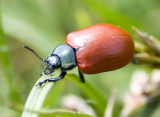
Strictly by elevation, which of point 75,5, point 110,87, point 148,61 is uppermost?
point 75,5

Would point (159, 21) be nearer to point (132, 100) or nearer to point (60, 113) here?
point (132, 100)

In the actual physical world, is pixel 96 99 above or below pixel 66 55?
below

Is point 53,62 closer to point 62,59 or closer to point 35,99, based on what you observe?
point 62,59

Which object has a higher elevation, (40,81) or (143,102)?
(40,81)

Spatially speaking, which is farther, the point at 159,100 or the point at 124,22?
the point at 124,22

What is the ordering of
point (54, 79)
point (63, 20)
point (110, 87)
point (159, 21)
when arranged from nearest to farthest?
point (54, 79), point (110, 87), point (159, 21), point (63, 20)

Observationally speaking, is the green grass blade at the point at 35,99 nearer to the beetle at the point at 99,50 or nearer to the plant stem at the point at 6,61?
the beetle at the point at 99,50

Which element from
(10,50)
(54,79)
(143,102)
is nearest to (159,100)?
(143,102)

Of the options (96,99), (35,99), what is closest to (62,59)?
(96,99)

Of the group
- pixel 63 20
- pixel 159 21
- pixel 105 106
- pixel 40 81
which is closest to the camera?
pixel 40 81
